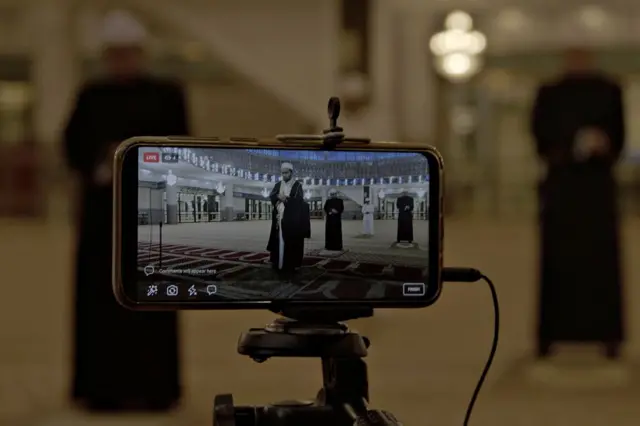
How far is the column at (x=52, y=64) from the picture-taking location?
55.8ft

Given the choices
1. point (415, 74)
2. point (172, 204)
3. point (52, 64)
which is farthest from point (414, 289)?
point (52, 64)

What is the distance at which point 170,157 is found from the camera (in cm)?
138

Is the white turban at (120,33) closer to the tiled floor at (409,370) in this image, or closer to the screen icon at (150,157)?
the tiled floor at (409,370)

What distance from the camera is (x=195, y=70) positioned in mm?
19750

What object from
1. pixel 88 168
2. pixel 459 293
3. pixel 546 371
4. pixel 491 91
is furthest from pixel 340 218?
pixel 491 91

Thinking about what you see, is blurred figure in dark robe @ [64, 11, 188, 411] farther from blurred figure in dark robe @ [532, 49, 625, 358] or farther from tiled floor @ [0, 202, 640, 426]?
blurred figure in dark robe @ [532, 49, 625, 358]

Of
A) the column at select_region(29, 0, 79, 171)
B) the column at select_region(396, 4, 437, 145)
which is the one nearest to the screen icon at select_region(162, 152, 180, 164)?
the column at select_region(396, 4, 437, 145)

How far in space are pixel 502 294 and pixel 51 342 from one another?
12.8 feet

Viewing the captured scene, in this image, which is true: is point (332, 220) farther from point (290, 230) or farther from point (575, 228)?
point (575, 228)

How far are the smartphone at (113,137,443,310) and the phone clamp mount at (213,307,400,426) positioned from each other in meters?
0.04

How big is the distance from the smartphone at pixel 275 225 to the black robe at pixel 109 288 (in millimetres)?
2620

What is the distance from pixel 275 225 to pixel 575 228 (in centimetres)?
419

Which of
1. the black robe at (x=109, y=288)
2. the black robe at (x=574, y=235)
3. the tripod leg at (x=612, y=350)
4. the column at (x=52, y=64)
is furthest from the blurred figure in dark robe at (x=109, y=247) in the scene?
the column at (x=52, y=64)

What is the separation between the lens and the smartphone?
1368 millimetres
